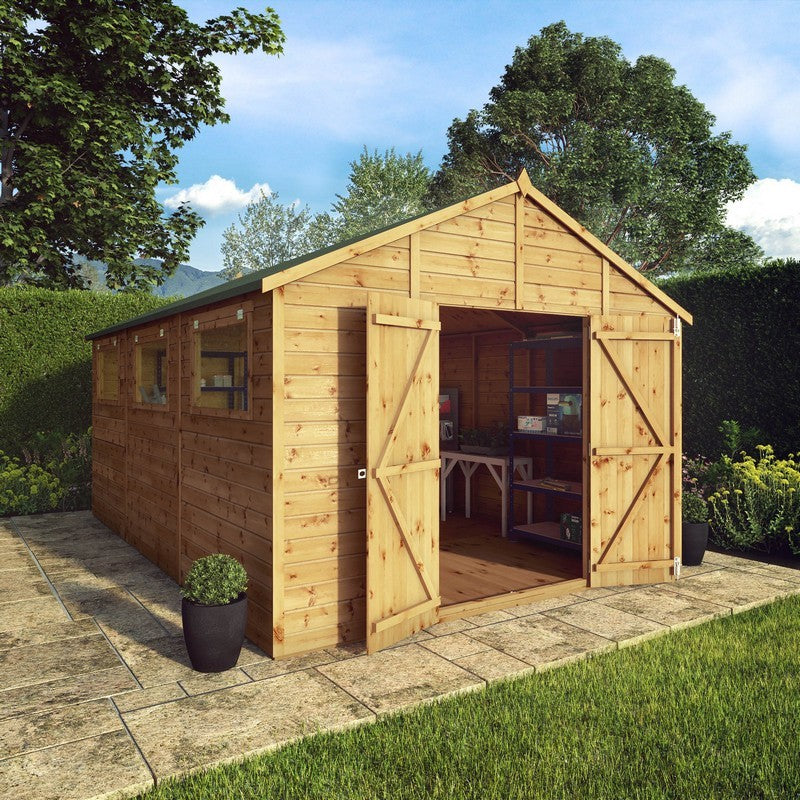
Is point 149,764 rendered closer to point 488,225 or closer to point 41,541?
point 488,225

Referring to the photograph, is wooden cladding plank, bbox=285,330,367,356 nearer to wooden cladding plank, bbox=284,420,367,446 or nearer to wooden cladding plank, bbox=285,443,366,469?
wooden cladding plank, bbox=284,420,367,446

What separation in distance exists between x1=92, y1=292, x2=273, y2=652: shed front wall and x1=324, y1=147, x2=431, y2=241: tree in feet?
93.8

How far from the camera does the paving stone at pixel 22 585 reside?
6426 millimetres

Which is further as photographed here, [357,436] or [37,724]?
[357,436]

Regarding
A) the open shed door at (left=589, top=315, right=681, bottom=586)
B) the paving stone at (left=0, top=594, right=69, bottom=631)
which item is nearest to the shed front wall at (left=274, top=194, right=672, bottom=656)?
the open shed door at (left=589, top=315, right=681, bottom=586)

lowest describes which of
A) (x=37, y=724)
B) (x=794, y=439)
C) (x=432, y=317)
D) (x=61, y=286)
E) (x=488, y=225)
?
(x=37, y=724)

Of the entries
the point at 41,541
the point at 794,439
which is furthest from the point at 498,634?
the point at 41,541

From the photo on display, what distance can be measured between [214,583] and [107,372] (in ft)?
23.1

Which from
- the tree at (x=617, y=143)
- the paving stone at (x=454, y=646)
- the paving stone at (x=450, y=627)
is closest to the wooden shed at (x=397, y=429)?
the paving stone at (x=450, y=627)

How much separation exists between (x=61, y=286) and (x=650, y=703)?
15.6 m

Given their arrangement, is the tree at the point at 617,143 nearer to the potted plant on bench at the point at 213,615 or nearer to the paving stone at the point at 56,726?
the potted plant on bench at the point at 213,615

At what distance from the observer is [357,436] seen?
17.0 feet

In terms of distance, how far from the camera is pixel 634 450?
22.0 ft

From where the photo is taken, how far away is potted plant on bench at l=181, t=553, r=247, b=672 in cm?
452
